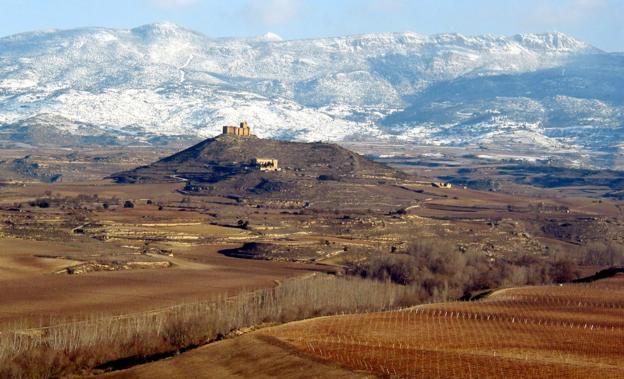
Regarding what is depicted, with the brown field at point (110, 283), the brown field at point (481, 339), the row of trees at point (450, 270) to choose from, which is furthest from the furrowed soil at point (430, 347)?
the row of trees at point (450, 270)

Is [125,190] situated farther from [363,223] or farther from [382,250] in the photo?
[382,250]

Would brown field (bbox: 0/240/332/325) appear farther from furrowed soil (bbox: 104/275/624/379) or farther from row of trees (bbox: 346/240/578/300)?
furrowed soil (bbox: 104/275/624/379)

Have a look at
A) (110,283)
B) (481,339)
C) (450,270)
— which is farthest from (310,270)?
(481,339)

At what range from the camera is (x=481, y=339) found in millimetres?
65312

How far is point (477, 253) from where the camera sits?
4847 inches

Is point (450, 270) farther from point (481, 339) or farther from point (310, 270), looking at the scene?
point (481, 339)

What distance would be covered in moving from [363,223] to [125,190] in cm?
4837

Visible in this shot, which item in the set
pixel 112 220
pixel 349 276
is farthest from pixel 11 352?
pixel 112 220

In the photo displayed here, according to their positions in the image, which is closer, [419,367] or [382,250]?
[419,367]

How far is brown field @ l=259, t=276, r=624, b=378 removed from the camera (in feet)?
175

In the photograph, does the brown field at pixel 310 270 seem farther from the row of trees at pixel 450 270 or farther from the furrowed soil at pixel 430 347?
the row of trees at pixel 450 270

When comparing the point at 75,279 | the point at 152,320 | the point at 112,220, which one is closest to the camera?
the point at 152,320

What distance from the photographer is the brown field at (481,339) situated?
53344mm

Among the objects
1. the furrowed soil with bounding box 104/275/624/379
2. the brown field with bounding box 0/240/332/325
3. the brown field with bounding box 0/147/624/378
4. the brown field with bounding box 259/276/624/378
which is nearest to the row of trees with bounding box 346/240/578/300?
the brown field with bounding box 0/147/624/378
